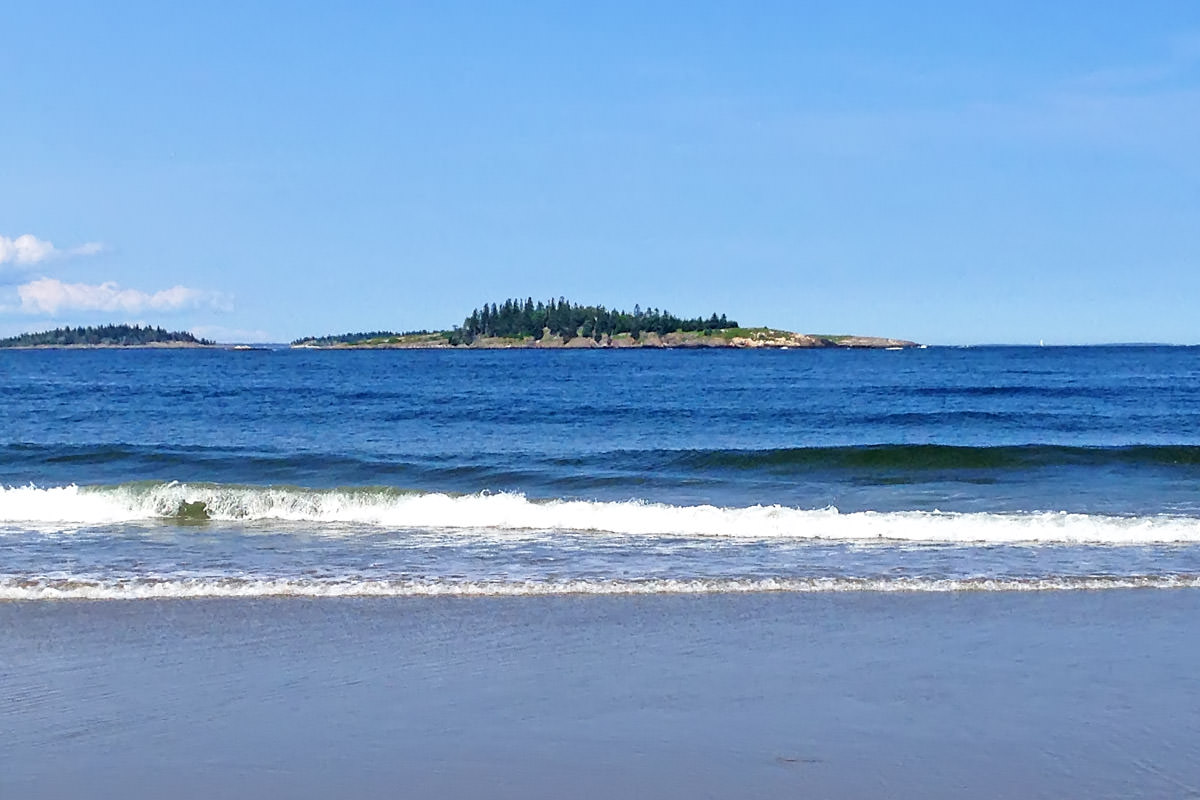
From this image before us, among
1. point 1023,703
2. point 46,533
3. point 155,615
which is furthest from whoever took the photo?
point 46,533

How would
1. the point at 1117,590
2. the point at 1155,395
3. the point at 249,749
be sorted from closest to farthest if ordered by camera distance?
1. the point at 249,749
2. the point at 1117,590
3. the point at 1155,395

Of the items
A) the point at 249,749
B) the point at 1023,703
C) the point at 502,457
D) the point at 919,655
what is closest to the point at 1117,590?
the point at 919,655

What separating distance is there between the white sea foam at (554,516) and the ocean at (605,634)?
0.08 metres

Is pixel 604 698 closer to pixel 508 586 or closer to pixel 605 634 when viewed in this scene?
pixel 605 634

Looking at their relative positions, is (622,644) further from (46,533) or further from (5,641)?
(46,533)

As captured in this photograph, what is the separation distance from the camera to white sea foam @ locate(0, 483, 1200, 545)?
1616 cm

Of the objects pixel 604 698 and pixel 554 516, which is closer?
pixel 604 698

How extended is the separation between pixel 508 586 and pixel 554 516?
5.46 metres

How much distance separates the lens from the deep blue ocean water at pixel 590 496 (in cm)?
1330

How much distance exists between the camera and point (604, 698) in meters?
8.35

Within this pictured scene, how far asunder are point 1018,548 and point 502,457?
16222 millimetres

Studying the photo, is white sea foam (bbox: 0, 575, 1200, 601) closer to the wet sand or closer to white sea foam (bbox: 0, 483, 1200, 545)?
the wet sand

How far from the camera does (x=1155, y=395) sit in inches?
2189

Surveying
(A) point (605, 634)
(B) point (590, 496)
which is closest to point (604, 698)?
(A) point (605, 634)
